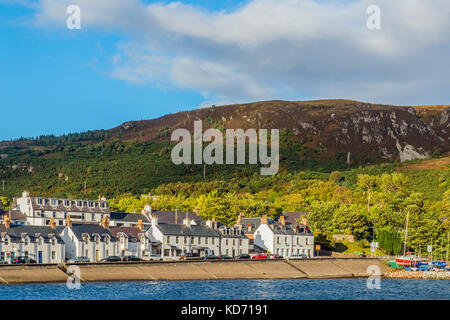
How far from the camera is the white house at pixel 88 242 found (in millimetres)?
108750

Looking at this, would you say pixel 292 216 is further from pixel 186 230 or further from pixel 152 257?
pixel 152 257

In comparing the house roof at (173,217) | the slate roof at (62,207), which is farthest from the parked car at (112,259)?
the slate roof at (62,207)

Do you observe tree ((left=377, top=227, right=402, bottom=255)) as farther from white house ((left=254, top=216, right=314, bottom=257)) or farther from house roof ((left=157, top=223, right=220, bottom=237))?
house roof ((left=157, top=223, right=220, bottom=237))

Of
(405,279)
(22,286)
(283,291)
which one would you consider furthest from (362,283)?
(22,286)

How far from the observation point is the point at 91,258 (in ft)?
358

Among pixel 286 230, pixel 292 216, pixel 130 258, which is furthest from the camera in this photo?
pixel 292 216

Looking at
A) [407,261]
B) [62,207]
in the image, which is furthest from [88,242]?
[407,261]

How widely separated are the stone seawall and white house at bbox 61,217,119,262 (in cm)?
1161

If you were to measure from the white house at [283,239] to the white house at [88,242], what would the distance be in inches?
1348

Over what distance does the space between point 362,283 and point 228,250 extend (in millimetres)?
30030

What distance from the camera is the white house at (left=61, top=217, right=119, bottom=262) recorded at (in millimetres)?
108750

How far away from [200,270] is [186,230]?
20718mm

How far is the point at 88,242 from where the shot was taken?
109812mm
